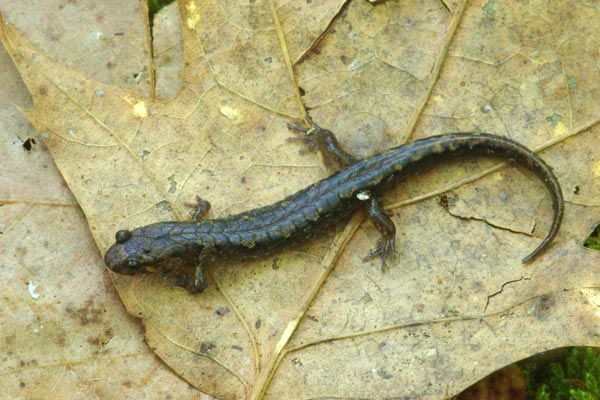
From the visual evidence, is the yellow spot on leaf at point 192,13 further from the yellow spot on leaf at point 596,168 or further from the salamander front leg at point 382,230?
the yellow spot on leaf at point 596,168

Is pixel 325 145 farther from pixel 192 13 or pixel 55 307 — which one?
pixel 55 307

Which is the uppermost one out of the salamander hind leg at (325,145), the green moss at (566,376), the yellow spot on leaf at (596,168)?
the salamander hind leg at (325,145)

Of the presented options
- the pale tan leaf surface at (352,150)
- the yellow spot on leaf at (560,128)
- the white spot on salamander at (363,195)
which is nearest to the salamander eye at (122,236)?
the pale tan leaf surface at (352,150)

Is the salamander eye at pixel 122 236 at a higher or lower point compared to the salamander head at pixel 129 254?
higher

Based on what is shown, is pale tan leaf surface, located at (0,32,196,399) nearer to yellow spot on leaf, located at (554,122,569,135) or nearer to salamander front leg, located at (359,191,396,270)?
salamander front leg, located at (359,191,396,270)

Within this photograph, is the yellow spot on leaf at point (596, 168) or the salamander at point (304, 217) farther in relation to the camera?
the salamander at point (304, 217)

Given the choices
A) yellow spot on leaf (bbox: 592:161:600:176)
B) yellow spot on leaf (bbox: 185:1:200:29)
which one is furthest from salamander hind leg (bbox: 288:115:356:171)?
yellow spot on leaf (bbox: 592:161:600:176)

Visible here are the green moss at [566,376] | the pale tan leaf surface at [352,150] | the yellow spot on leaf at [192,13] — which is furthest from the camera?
the yellow spot on leaf at [192,13]

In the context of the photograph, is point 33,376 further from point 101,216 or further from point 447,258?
point 447,258
